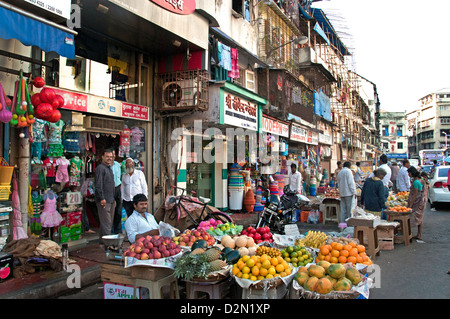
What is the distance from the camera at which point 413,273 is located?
6109 millimetres

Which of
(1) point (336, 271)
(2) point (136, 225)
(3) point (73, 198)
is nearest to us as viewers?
(1) point (336, 271)

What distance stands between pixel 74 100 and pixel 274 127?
10498 millimetres

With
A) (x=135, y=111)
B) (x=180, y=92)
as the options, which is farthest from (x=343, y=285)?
(x=180, y=92)

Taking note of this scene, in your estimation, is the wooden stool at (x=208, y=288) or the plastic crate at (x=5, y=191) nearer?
the wooden stool at (x=208, y=288)

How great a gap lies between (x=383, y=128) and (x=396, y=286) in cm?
11633

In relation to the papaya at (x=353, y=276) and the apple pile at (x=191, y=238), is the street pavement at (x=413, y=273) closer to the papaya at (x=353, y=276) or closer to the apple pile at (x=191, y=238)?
the papaya at (x=353, y=276)

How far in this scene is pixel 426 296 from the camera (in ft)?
16.3

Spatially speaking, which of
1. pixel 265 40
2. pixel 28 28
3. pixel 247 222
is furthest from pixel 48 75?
pixel 265 40

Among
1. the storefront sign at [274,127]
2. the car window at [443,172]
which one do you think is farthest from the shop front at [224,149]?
the car window at [443,172]

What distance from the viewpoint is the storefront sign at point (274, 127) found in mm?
15352

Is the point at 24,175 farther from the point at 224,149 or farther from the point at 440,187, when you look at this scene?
the point at 440,187

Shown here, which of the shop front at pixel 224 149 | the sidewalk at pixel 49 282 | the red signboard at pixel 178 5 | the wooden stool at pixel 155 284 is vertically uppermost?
the red signboard at pixel 178 5

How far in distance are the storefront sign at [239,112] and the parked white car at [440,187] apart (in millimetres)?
8453
